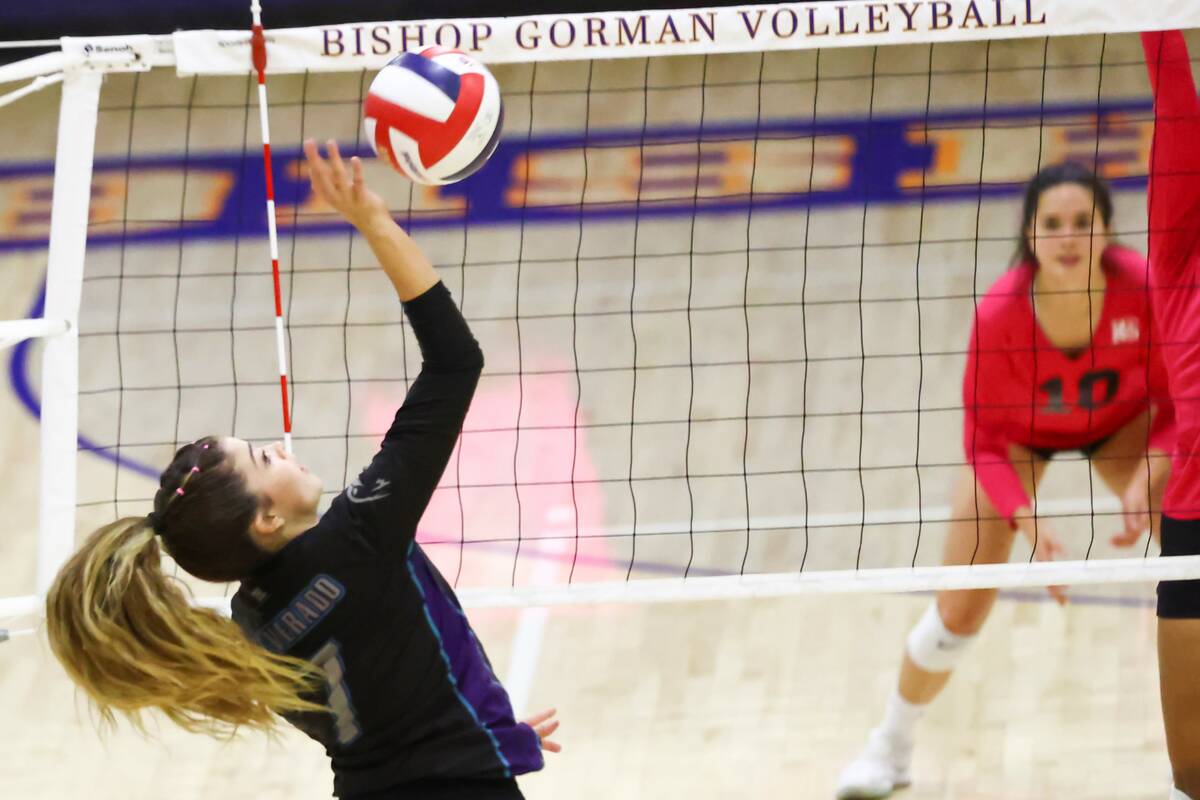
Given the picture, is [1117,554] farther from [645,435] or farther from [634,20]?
[634,20]

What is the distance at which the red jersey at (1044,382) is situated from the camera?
3.93 metres

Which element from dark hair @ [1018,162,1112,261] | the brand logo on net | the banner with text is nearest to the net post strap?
the brand logo on net

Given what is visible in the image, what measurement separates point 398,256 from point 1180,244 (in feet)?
5.96

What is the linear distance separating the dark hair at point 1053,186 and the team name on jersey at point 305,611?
8.07ft

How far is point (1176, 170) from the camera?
3.11 m

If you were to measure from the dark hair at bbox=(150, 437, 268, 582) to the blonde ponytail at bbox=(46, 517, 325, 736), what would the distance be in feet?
0.12

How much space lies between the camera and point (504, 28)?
3.34 m

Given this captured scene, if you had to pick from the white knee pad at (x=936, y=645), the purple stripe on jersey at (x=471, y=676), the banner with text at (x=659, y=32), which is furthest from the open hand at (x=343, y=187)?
the white knee pad at (x=936, y=645)

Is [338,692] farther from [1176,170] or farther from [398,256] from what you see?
[1176,170]

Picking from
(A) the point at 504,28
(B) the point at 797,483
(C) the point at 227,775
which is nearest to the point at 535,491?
(B) the point at 797,483

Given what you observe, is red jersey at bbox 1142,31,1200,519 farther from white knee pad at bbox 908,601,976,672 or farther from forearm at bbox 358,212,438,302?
forearm at bbox 358,212,438,302

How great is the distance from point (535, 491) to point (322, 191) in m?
3.87

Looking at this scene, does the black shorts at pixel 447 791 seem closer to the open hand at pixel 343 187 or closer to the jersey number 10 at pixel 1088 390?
the open hand at pixel 343 187

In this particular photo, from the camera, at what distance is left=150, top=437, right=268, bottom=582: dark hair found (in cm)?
214
